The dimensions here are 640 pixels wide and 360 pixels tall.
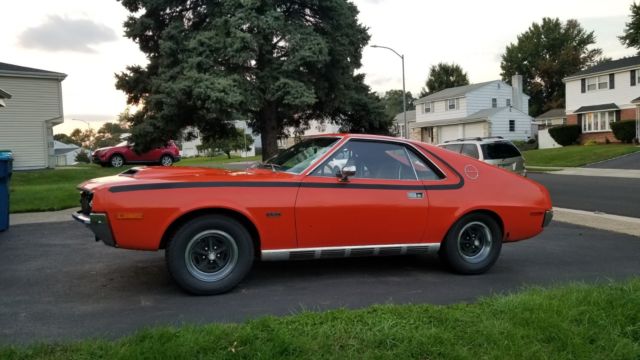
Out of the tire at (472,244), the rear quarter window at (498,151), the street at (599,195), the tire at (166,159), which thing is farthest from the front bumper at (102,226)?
the tire at (166,159)

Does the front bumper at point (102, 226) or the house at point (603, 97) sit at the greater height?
the house at point (603, 97)

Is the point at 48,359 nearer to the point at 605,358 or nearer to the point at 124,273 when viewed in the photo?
the point at 124,273

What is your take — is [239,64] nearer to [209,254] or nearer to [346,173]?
[346,173]

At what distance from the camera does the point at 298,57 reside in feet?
55.7

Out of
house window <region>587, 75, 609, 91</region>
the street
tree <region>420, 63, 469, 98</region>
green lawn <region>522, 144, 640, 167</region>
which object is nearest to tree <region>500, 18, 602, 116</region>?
tree <region>420, 63, 469, 98</region>

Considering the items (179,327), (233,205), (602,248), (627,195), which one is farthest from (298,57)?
(179,327)

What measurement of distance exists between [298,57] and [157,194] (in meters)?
12.7

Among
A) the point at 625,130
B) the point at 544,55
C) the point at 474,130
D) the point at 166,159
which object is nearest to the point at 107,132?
the point at 544,55

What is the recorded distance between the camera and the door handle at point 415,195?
571 centimetres

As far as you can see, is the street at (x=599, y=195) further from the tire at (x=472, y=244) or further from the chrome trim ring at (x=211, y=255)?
the chrome trim ring at (x=211, y=255)

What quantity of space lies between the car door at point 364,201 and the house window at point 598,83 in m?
43.6

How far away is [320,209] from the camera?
532cm

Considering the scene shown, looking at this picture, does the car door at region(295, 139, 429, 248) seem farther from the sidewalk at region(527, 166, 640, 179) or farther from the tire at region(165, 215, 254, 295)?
the sidewalk at region(527, 166, 640, 179)

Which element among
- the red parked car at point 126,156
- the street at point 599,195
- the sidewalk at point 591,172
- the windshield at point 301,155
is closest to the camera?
the windshield at point 301,155
